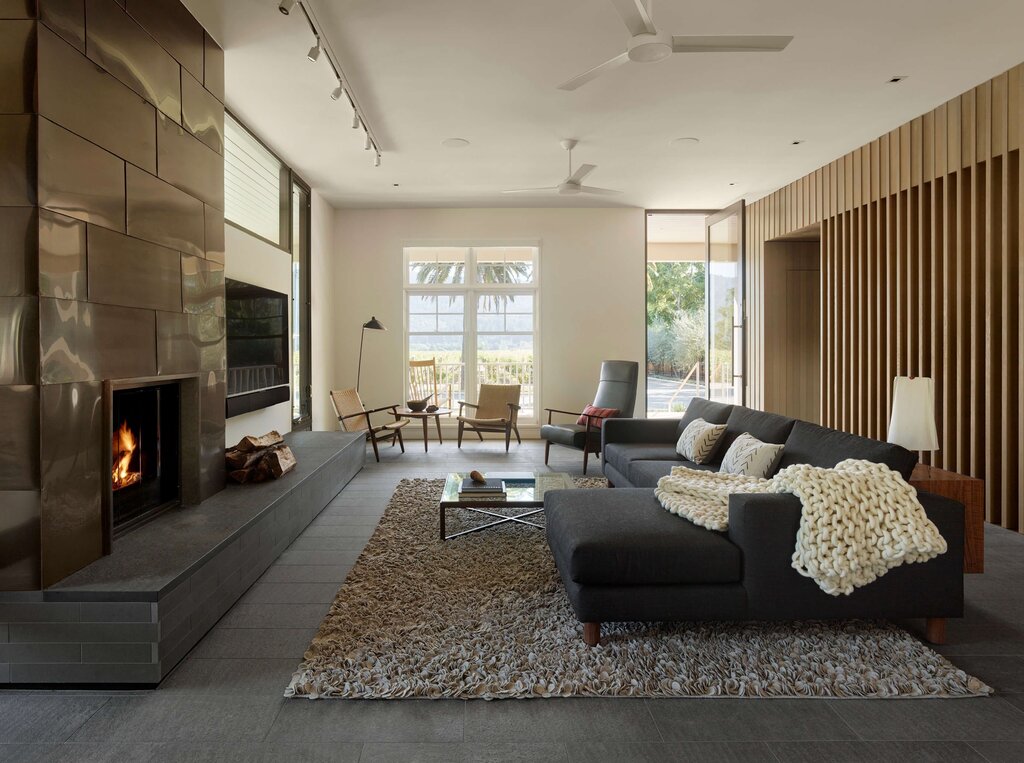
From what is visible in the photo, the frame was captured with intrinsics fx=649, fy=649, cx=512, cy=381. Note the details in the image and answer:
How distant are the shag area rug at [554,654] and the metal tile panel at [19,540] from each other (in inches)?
38.1

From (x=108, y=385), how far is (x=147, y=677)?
113cm

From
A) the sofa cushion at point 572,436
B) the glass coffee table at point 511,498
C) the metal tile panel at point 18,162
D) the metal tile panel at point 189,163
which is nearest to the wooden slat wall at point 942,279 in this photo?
the sofa cushion at point 572,436

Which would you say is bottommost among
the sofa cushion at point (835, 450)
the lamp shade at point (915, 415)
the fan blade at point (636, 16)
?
the sofa cushion at point (835, 450)

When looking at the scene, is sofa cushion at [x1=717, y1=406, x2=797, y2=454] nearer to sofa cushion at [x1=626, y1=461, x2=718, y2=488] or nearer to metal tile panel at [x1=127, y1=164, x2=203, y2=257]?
sofa cushion at [x1=626, y1=461, x2=718, y2=488]

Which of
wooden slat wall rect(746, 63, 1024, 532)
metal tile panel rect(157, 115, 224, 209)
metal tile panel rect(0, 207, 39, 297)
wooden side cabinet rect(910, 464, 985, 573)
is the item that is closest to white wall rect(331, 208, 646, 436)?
wooden slat wall rect(746, 63, 1024, 532)

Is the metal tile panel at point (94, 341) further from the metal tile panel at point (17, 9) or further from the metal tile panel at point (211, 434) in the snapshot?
the metal tile panel at point (17, 9)

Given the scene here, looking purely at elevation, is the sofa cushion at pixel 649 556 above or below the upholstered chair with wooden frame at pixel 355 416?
below

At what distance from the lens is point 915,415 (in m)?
3.23

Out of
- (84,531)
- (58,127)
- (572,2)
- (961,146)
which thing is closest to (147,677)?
(84,531)

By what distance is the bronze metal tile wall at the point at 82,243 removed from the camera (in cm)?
219

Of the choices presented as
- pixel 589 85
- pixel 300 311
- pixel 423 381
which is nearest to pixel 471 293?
pixel 423 381

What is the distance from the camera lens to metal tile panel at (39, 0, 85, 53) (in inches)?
88.8

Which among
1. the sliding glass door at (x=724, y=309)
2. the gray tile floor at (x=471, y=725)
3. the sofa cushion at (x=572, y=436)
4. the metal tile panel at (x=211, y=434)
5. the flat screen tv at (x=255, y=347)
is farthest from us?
the sliding glass door at (x=724, y=309)

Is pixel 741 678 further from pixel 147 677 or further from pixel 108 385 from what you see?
pixel 108 385
